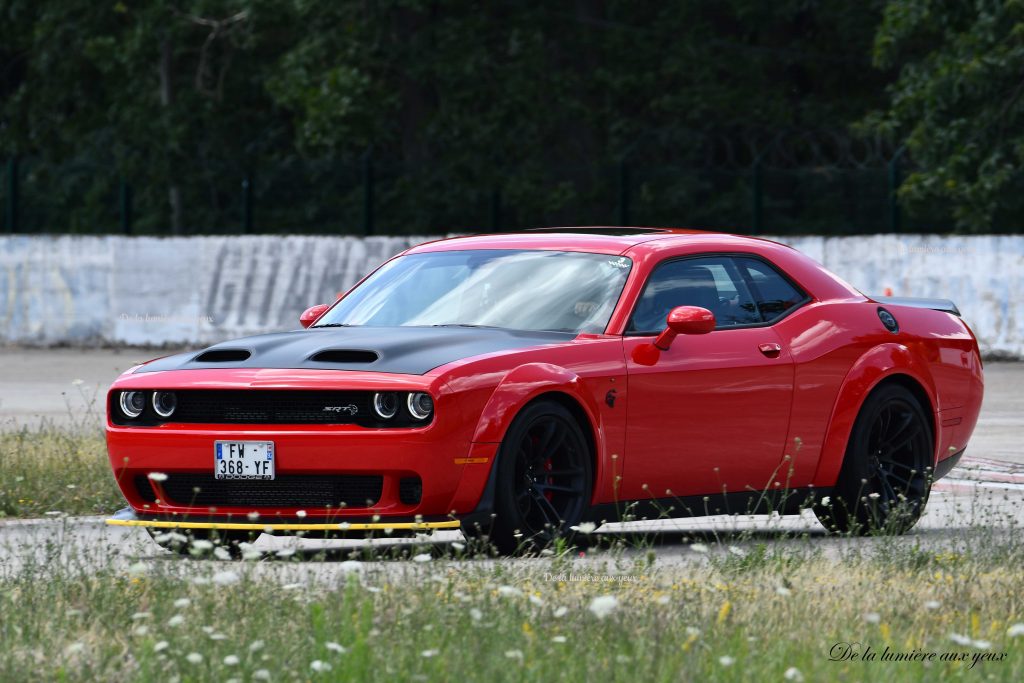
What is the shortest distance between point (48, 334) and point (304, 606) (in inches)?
927

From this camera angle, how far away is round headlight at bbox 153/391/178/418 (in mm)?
9375

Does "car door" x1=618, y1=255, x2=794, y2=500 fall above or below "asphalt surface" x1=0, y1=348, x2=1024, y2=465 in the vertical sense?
above

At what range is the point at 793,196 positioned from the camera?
2841 centimetres

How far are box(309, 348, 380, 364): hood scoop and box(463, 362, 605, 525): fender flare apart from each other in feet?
1.88

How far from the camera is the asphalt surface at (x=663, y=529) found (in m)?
8.35

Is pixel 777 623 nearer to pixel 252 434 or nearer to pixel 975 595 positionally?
pixel 975 595

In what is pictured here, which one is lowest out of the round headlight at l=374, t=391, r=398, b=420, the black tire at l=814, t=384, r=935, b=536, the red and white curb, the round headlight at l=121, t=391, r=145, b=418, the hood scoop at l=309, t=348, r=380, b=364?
the red and white curb

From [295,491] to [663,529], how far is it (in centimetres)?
256

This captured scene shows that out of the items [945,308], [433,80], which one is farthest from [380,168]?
[945,308]

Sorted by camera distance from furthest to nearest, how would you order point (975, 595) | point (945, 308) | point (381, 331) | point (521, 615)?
point (945, 308), point (381, 331), point (975, 595), point (521, 615)

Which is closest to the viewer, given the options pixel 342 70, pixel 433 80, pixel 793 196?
pixel 793 196

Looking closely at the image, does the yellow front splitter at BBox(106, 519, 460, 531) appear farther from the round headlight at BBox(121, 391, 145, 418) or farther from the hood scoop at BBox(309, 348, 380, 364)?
the hood scoop at BBox(309, 348, 380, 364)

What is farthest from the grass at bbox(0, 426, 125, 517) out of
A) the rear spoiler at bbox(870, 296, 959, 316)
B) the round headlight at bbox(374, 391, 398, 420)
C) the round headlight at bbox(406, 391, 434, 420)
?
the rear spoiler at bbox(870, 296, 959, 316)

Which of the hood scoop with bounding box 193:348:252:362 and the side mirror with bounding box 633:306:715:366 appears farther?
the side mirror with bounding box 633:306:715:366
